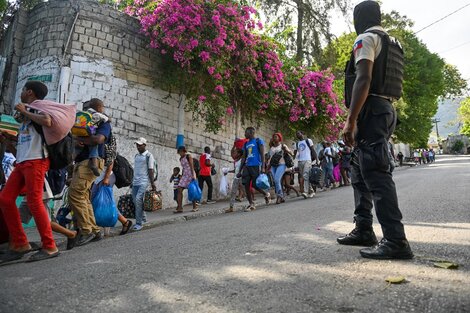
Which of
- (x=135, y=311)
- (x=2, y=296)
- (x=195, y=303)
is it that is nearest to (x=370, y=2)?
(x=195, y=303)

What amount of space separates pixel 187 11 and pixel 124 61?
2185 mm

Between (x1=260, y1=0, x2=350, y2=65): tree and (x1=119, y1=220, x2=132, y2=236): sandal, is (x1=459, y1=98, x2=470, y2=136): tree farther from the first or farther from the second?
(x1=119, y1=220, x2=132, y2=236): sandal

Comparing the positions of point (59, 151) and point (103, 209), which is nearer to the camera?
point (59, 151)

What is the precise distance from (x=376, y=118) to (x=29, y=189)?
137 inches

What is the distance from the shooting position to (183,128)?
11.6 m

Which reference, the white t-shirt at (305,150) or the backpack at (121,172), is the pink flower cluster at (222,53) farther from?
the backpack at (121,172)

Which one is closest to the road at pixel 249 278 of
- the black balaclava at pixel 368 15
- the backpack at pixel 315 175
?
the black balaclava at pixel 368 15

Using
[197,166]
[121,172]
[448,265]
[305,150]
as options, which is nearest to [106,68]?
[197,166]

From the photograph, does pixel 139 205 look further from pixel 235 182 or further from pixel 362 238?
pixel 362 238

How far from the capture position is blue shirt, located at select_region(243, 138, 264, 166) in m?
8.67

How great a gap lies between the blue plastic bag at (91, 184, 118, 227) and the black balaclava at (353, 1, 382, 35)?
4.05 m

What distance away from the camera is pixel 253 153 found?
28.5 ft

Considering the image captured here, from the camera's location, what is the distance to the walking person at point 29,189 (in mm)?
3867

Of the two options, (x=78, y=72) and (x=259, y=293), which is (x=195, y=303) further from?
(x=78, y=72)
